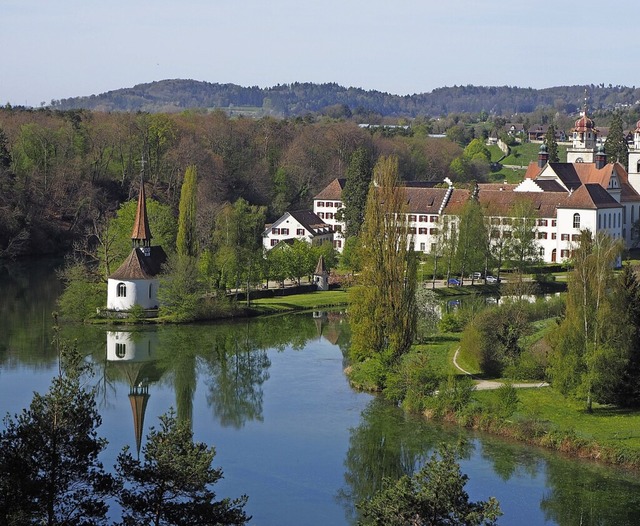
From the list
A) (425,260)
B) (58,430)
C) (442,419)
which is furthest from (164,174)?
(58,430)

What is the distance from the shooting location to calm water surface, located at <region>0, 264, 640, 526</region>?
82.1ft

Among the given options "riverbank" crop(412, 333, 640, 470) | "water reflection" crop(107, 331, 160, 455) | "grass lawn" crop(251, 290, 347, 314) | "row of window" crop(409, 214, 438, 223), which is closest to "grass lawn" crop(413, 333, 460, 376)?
"riverbank" crop(412, 333, 640, 470)

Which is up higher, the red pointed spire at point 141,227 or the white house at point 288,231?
the red pointed spire at point 141,227

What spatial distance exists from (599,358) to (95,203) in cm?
4870

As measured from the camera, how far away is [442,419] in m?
31.0

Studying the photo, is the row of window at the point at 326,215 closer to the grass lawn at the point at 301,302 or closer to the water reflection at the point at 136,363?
the grass lawn at the point at 301,302

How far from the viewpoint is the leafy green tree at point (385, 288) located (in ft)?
113

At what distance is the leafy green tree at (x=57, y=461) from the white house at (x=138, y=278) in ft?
89.4

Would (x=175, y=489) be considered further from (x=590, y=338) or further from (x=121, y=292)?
(x=121, y=292)

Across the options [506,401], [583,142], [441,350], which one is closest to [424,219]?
[583,142]

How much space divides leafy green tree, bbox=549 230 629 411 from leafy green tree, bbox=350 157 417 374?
531cm

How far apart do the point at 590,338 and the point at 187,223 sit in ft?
76.2

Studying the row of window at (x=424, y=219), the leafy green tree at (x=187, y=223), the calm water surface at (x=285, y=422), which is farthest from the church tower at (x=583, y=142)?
the calm water surface at (x=285, y=422)

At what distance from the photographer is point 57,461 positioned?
18.0 m
